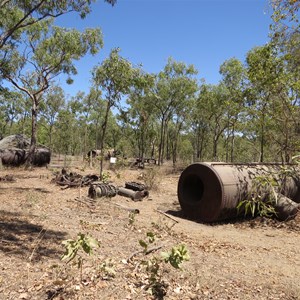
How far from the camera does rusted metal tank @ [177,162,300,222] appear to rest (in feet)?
27.8

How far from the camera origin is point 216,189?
27.9 ft

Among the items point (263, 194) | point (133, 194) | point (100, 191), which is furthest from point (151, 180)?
point (263, 194)

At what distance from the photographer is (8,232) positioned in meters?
5.82

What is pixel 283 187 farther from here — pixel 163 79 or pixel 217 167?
pixel 163 79

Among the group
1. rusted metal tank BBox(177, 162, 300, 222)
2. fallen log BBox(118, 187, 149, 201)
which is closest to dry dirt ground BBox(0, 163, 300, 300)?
rusted metal tank BBox(177, 162, 300, 222)

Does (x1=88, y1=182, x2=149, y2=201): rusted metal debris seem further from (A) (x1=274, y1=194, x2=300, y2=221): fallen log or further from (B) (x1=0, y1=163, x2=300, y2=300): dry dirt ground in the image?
(A) (x1=274, y1=194, x2=300, y2=221): fallen log

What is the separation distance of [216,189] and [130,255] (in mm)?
Result: 4010

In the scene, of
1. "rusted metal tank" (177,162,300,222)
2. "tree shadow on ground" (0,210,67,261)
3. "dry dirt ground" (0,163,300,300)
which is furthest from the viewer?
"rusted metal tank" (177,162,300,222)

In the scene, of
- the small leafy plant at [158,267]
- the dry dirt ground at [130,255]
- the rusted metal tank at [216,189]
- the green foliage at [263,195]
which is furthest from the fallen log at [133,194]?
the small leafy plant at [158,267]

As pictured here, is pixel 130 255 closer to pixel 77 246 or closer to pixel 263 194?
pixel 77 246

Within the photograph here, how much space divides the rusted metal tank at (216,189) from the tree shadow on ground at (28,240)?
4091 millimetres

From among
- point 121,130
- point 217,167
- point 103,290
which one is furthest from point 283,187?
point 121,130

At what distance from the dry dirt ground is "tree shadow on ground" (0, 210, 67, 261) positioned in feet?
0.05

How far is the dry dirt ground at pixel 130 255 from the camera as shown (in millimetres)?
3984
